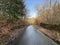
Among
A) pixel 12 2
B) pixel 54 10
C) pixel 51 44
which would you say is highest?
pixel 12 2

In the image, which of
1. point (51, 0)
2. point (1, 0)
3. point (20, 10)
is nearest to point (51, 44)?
point (1, 0)

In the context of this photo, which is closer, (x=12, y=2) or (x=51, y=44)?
(x=51, y=44)

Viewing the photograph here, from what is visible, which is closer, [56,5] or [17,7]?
[56,5]

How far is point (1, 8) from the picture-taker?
26.4m

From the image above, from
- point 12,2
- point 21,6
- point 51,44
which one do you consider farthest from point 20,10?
point 51,44

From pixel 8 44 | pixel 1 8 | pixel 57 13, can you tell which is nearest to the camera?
pixel 8 44

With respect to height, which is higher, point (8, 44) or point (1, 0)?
point (1, 0)

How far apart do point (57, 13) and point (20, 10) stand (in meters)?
15.0

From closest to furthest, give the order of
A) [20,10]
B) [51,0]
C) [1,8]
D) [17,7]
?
[1,8] → [51,0] → [17,7] → [20,10]

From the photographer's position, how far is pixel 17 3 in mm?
40062

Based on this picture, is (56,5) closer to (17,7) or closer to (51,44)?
(17,7)

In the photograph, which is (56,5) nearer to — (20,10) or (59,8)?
(59,8)

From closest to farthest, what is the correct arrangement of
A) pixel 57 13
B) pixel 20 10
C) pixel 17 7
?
pixel 57 13
pixel 17 7
pixel 20 10

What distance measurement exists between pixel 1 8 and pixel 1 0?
8.20ft
